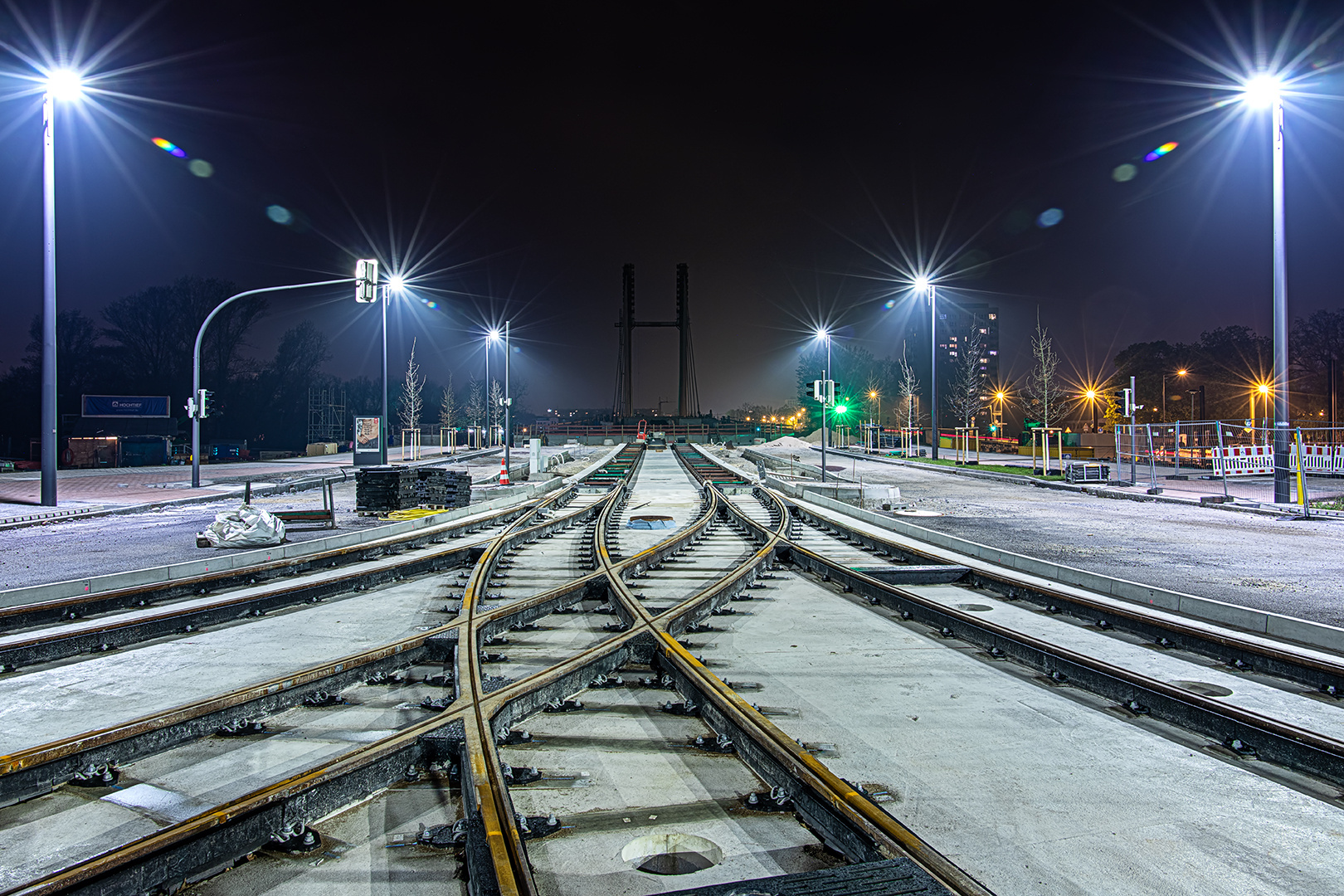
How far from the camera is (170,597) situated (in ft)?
27.1

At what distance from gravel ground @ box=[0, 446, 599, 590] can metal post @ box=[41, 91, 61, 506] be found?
262 centimetres

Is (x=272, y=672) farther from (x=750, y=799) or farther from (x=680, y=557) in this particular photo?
(x=680, y=557)

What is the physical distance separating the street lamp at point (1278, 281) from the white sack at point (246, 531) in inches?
877

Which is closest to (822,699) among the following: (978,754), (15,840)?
(978,754)

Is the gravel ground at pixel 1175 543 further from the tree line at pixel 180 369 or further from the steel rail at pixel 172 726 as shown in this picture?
the tree line at pixel 180 369

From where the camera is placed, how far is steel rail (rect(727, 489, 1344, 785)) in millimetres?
3963

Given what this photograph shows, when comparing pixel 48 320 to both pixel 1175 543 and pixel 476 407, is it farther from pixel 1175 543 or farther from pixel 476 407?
pixel 476 407

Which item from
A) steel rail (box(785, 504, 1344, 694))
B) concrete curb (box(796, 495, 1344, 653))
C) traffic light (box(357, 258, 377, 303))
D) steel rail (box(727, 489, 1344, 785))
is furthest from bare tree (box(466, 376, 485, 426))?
steel rail (box(727, 489, 1344, 785))

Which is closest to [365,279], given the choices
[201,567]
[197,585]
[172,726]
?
[201,567]

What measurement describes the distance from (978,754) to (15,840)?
4724mm

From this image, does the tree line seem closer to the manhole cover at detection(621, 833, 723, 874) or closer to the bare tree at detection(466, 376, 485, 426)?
the bare tree at detection(466, 376, 485, 426)

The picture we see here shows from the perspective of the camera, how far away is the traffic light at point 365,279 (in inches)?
858

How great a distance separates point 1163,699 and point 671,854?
359 centimetres

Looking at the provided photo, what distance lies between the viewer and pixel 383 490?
16453 millimetres
